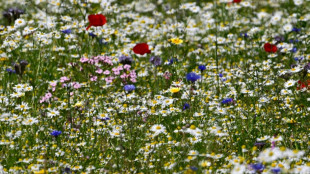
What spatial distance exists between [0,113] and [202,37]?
3.74 m

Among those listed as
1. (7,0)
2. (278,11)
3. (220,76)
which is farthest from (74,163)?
(7,0)

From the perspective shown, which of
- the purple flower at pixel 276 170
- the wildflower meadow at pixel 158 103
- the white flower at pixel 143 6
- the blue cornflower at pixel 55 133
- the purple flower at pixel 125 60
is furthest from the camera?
the white flower at pixel 143 6

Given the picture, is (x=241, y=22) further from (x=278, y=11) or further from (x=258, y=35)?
(x=278, y=11)

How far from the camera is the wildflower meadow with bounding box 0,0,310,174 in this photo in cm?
357

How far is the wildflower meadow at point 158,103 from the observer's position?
11.7 feet

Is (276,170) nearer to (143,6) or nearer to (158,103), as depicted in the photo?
(158,103)

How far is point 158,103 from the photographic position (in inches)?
174

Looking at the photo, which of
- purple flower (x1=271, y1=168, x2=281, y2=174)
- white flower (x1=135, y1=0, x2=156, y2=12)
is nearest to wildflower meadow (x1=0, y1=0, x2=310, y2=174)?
purple flower (x1=271, y1=168, x2=281, y2=174)

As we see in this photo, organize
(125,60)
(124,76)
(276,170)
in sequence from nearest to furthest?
(276,170), (124,76), (125,60)

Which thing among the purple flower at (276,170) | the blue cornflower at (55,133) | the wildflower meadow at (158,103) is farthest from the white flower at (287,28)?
the purple flower at (276,170)

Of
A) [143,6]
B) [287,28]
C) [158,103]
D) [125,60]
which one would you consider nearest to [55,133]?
[158,103]

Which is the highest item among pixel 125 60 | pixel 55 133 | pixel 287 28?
pixel 287 28

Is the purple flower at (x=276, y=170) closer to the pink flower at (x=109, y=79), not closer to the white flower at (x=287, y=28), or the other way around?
the pink flower at (x=109, y=79)

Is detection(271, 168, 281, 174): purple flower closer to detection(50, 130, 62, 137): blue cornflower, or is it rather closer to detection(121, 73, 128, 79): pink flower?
detection(50, 130, 62, 137): blue cornflower
